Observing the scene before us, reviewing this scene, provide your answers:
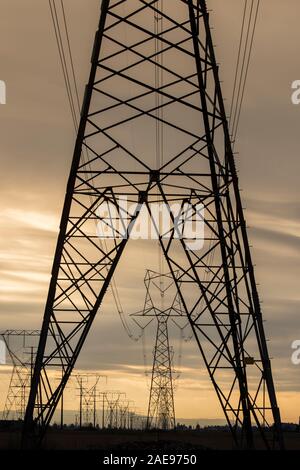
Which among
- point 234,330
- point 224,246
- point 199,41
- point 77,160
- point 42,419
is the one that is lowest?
point 42,419

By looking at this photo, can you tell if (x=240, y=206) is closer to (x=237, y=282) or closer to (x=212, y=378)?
(x=237, y=282)

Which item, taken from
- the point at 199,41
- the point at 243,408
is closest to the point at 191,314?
the point at 243,408

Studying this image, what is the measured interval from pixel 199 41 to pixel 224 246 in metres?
8.03

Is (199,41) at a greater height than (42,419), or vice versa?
(199,41)

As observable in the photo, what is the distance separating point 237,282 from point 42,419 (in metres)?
9.19

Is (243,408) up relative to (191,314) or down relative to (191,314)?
down

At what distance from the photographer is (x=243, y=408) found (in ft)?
139

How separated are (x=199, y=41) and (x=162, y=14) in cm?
200

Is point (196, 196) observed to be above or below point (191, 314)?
above

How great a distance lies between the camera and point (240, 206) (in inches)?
1604

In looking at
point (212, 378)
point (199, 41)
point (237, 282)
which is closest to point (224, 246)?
point (237, 282)

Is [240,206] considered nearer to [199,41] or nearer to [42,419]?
[199,41]

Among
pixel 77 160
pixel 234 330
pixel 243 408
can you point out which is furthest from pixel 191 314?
pixel 77 160

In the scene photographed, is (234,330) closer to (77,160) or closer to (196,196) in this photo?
(196,196)
